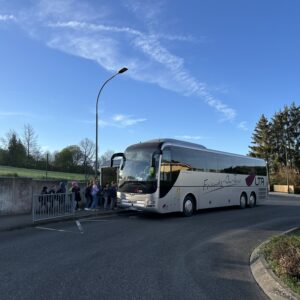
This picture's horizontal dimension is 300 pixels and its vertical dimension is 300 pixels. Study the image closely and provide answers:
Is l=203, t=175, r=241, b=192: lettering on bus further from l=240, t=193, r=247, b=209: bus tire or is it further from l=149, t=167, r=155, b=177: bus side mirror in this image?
l=149, t=167, r=155, b=177: bus side mirror

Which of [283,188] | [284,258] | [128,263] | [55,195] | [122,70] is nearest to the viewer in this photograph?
[284,258]

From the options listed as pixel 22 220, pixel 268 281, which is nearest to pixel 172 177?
pixel 22 220

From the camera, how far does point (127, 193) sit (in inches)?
685

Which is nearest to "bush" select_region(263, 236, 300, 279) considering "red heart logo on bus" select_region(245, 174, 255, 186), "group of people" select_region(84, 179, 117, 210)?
"group of people" select_region(84, 179, 117, 210)

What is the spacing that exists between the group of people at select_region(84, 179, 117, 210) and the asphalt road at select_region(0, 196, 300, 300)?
6.15 metres

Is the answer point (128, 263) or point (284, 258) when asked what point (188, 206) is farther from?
point (284, 258)

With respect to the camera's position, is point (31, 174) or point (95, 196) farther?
point (31, 174)

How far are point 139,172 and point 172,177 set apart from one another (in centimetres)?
157

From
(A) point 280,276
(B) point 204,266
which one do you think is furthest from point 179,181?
(A) point 280,276

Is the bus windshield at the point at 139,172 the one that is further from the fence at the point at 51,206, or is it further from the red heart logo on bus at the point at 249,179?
the red heart logo on bus at the point at 249,179

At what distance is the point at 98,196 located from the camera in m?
20.3

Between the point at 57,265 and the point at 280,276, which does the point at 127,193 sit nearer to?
the point at 57,265

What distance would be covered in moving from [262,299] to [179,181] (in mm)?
11984


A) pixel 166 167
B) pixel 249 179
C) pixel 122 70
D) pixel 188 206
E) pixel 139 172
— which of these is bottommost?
pixel 188 206
